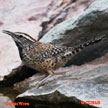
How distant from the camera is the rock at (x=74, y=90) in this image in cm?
379

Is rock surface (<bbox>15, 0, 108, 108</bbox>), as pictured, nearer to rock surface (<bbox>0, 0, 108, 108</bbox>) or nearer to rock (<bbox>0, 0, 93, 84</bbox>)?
rock surface (<bbox>0, 0, 108, 108</bbox>)

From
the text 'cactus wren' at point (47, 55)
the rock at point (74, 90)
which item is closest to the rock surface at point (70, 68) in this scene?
the rock at point (74, 90)

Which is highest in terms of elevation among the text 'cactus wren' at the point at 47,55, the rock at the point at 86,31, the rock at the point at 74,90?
the rock at the point at 86,31

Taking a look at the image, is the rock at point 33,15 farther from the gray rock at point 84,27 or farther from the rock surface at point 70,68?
the gray rock at point 84,27

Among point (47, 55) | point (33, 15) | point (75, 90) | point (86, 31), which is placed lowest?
point (75, 90)

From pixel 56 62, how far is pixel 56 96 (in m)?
0.95

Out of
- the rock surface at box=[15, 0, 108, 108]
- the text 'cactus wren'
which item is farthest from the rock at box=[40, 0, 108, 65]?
the text 'cactus wren'

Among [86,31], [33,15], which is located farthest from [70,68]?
[33,15]

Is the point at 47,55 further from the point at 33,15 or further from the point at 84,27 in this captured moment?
the point at 33,15

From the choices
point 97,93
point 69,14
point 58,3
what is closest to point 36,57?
point 97,93

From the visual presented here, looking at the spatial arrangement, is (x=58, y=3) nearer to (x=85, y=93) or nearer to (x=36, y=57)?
(x=36, y=57)

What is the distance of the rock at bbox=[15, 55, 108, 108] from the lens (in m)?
3.79

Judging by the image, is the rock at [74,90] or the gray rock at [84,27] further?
the gray rock at [84,27]

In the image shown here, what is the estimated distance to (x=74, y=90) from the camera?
157 inches
